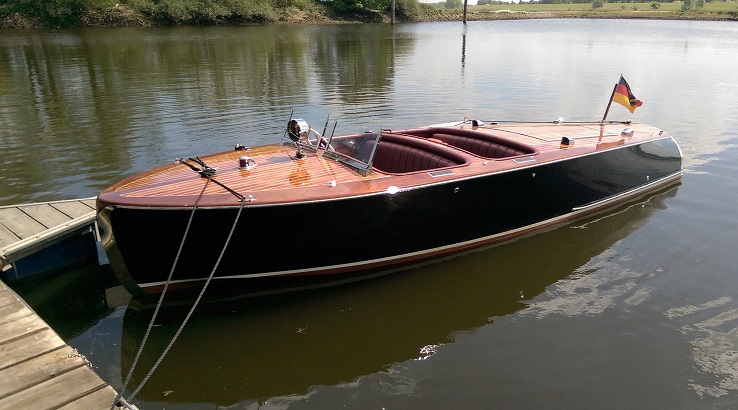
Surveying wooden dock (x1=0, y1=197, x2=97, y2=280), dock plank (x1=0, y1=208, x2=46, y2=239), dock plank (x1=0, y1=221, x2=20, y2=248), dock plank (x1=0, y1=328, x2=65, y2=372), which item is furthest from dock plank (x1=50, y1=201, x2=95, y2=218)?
dock plank (x1=0, y1=328, x2=65, y2=372)

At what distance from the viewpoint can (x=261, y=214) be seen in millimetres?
5629

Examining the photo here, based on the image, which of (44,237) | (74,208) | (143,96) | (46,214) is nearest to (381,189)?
(44,237)

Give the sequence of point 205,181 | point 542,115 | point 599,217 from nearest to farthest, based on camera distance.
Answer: point 205,181 → point 599,217 → point 542,115

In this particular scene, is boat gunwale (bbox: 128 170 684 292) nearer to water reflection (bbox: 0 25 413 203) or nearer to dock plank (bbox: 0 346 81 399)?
dock plank (bbox: 0 346 81 399)

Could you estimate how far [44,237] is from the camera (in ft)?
20.3

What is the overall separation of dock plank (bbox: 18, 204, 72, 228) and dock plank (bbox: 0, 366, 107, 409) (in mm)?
3143

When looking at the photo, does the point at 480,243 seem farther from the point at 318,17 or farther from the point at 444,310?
the point at 318,17

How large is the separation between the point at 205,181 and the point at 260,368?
2.29 meters

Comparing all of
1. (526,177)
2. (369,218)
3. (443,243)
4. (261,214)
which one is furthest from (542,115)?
(261,214)

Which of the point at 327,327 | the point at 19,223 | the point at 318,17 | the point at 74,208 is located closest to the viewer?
the point at 327,327

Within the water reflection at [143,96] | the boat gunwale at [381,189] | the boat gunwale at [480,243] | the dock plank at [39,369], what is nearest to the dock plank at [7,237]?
the boat gunwale at [381,189]

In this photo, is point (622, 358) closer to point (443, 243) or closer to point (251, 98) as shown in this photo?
point (443, 243)

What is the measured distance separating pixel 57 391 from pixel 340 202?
3193 mm

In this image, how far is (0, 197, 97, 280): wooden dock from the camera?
20.0 feet
